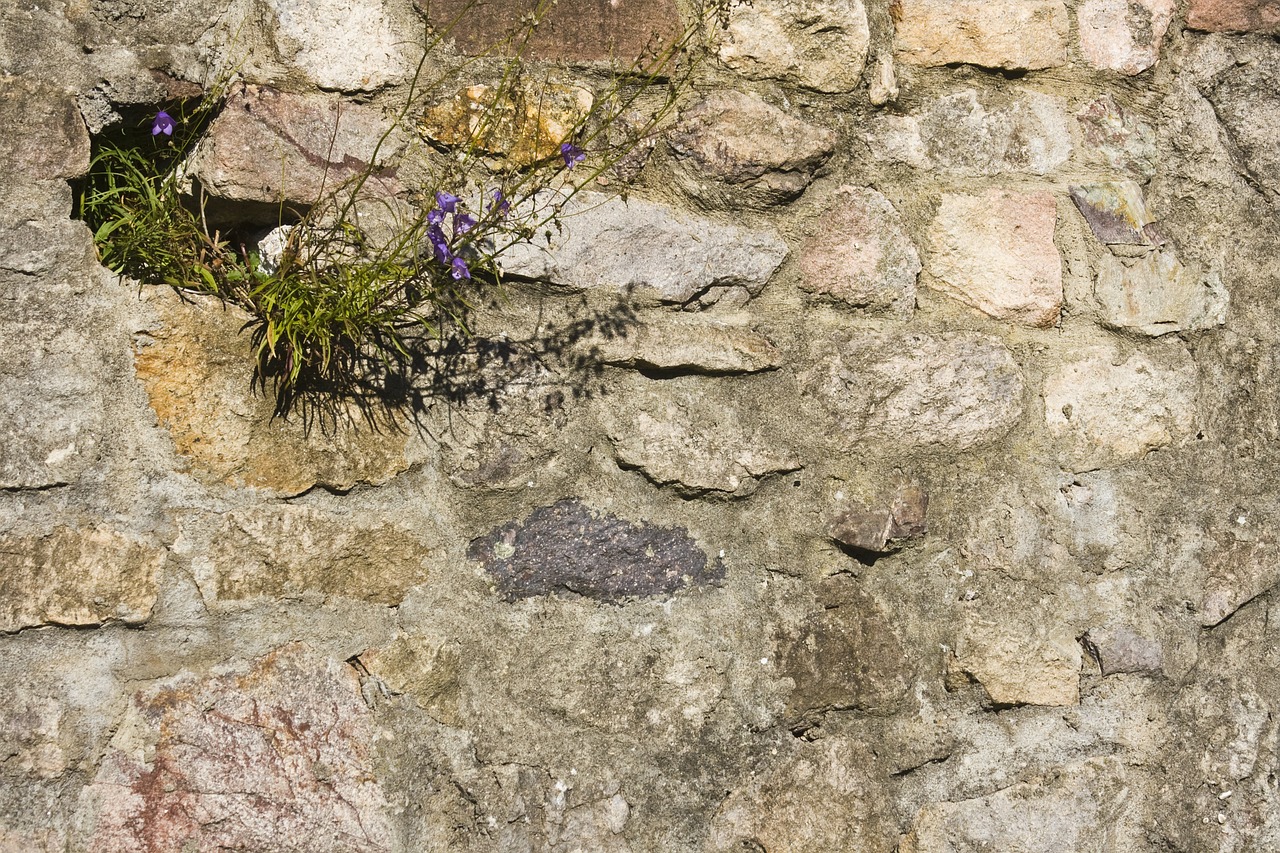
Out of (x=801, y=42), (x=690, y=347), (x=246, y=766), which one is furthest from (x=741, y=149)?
(x=246, y=766)

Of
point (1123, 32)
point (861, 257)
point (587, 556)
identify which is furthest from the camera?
point (1123, 32)

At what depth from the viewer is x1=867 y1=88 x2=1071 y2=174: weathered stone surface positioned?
1.66 m

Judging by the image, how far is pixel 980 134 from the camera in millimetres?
1692

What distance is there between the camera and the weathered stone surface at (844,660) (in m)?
1.58

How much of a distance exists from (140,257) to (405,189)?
0.35 metres

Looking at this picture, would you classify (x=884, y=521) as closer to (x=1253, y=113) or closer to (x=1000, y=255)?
(x=1000, y=255)

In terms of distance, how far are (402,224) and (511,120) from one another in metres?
0.21

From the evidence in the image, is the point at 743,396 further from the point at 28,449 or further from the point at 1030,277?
the point at 28,449

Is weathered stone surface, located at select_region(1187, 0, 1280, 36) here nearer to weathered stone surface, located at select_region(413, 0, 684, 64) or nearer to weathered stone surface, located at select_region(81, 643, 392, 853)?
weathered stone surface, located at select_region(413, 0, 684, 64)

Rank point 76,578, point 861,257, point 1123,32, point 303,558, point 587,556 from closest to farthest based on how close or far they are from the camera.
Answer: point 76,578, point 303,558, point 587,556, point 861,257, point 1123,32

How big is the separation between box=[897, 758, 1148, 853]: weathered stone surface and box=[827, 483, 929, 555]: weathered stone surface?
1.35 ft

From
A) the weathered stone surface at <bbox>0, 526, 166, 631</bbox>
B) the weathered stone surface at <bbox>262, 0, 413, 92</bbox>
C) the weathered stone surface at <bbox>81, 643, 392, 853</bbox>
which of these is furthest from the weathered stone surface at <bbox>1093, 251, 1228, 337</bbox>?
the weathered stone surface at <bbox>0, 526, 166, 631</bbox>

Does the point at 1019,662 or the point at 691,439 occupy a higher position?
the point at 691,439

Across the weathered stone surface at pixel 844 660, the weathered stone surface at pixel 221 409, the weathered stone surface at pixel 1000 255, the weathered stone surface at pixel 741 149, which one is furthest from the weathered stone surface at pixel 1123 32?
the weathered stone surface at pixel 221 409
